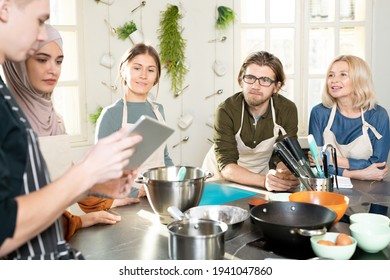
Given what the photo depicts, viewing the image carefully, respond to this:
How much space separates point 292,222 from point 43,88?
719 mm

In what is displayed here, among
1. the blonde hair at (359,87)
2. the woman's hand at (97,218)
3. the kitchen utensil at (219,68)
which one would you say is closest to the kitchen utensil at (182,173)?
the woman's hand at (97,218)

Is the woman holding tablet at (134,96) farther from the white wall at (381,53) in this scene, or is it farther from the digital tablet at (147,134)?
the white wall at (381,53)

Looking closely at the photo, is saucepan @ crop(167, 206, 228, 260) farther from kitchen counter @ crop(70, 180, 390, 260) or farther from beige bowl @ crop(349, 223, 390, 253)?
beige bowl @ crop(349, 223, 390, 253)

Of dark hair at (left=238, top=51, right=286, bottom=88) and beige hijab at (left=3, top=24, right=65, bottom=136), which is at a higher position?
dark hair at (left=238, top=51, right=286, bottom=88)

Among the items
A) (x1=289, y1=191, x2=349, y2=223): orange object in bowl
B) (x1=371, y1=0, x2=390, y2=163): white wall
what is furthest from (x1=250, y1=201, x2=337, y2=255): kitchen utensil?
(x1=371, y1=0, x2=390, y2=163): white wall

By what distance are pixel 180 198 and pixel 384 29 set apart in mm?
1951

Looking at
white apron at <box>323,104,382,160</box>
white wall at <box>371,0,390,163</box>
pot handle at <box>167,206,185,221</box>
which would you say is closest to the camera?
pot handle at <box>167,206,185,221</box>

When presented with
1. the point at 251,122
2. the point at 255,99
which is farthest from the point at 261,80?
the point at 251,122

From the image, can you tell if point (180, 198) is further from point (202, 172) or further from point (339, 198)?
point (339, 198)

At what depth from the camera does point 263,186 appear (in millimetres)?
1481

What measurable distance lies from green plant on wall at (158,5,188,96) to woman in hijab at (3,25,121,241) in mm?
1205

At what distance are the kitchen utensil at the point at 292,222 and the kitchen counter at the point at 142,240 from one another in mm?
36

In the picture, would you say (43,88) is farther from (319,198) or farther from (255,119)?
(255,119)

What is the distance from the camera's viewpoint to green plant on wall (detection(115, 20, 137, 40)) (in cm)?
241
